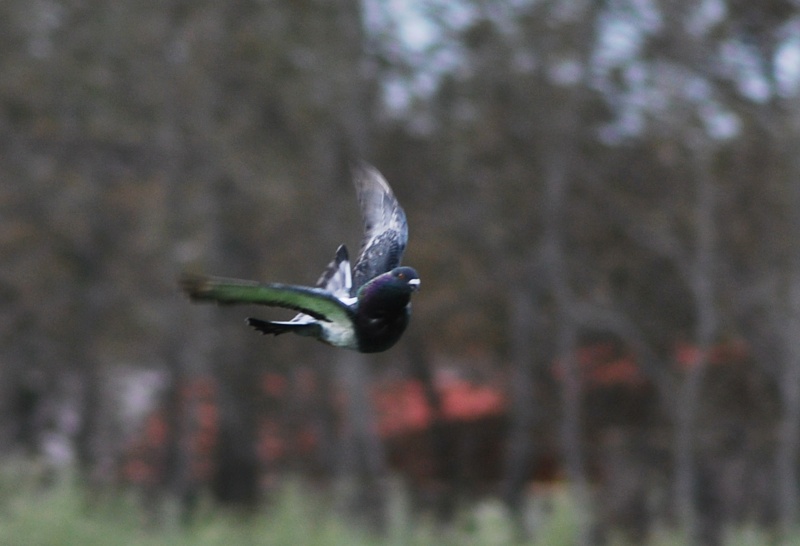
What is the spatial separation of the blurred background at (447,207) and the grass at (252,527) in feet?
3.00

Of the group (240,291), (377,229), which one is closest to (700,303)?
(377,229)

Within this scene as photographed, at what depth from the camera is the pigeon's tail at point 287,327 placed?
9.13ft

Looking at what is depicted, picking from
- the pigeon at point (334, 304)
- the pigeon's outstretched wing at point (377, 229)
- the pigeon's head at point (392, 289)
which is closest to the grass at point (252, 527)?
the pigeon's outstretched wing at point (377, 229)

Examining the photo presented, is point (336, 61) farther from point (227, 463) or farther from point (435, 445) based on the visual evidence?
point (435, 445)

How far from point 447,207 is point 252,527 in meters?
6.54

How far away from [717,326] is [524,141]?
3.50 meters

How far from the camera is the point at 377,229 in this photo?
3867mm

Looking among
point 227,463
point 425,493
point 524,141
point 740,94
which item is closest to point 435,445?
point 425,493

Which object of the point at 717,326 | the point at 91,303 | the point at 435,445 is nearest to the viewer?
the point at 717,326

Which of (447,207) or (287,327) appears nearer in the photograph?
(287,327)

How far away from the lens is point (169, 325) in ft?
63.0

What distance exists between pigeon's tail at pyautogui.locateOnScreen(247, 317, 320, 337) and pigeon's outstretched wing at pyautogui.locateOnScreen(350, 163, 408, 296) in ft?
1.37

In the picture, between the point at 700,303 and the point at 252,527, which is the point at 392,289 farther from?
the point at 700,303

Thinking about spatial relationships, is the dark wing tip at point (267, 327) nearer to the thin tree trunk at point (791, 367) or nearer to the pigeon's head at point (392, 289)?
the pigeon's head at point (392, 289)
